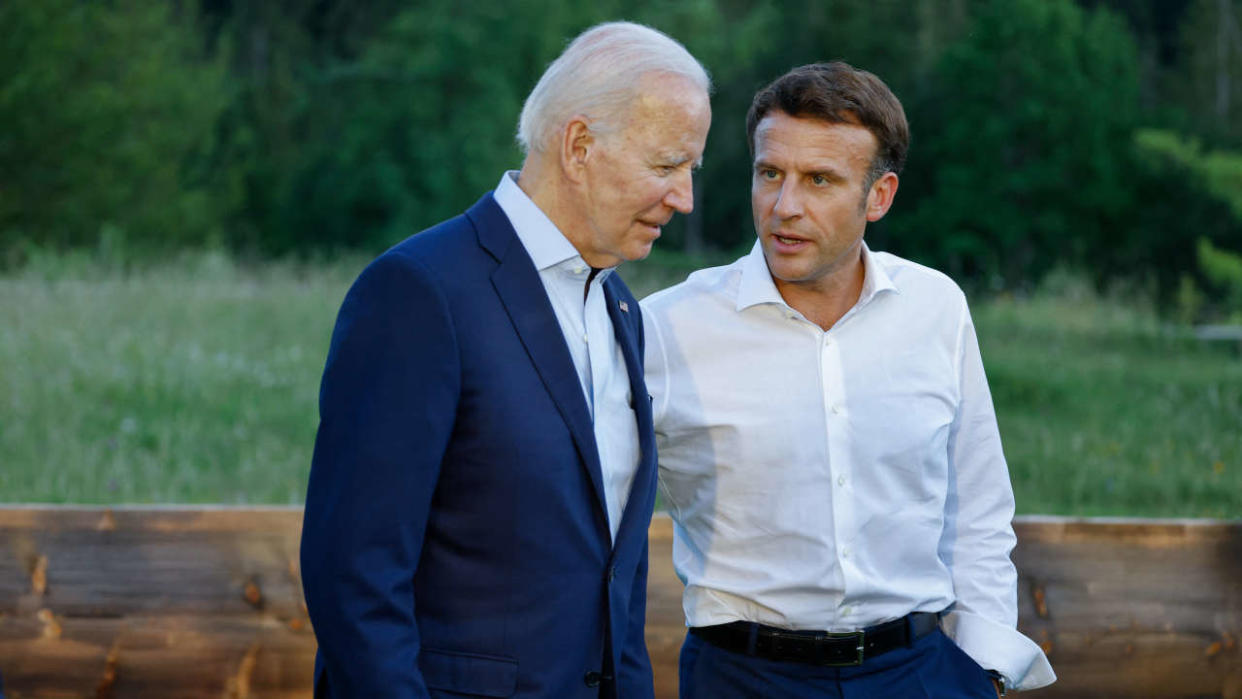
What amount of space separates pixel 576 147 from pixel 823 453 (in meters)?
0.92

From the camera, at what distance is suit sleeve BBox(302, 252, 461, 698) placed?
6.26ft

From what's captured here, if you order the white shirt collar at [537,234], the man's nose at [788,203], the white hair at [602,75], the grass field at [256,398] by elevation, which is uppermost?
the white hair at [602,75]

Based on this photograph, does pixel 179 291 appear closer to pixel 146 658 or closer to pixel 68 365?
pixel 68 365

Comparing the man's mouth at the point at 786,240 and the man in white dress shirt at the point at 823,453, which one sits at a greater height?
the man's mouth at the point at 786,240

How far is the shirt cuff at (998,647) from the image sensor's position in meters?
2.81

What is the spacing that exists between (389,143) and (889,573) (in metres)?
35.4

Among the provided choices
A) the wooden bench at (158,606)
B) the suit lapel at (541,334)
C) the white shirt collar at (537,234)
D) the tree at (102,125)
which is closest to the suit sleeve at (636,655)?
the suit lapel at (541,334)

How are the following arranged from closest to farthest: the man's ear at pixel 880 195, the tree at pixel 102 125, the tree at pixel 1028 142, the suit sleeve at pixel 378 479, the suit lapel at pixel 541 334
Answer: the suit sleeve at pixel 378 479 < the suit lapel at pixel 541 334 < the man's ear at pixel 880 195 < the tree at pixel 102 125 < the tree at pixel 1028 142

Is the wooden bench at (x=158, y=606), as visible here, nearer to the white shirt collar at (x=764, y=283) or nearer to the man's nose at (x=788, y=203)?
the white shirt collar at (x=764, y=283)

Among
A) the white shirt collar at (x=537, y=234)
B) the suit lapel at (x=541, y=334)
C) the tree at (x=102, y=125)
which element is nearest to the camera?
the suit lapel at (x=541, y=334)

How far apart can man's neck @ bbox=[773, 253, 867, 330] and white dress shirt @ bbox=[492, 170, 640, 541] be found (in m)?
0.71

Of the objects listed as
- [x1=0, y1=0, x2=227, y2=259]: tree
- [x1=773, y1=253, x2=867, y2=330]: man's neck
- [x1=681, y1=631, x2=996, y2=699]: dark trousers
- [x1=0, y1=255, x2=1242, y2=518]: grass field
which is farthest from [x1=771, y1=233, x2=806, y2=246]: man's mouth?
[x1=0, y1=0, x2=227, y2=259]: tree

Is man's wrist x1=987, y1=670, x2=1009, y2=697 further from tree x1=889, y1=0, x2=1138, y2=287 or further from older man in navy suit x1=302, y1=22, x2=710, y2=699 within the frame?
tree x1=889, y1=0, x2=1138, y2=287

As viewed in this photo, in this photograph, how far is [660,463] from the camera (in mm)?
2812
